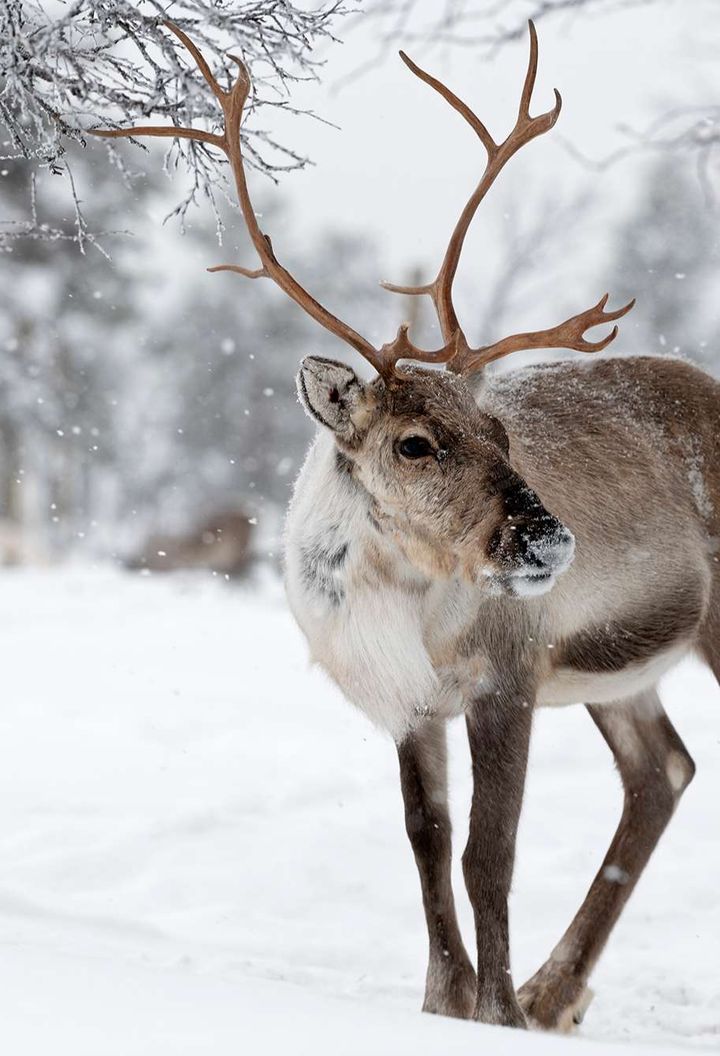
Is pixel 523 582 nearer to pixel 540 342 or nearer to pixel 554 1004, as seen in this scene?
pixel 540 342

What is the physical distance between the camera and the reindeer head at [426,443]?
348 cm

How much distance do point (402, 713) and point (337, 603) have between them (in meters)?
0.40

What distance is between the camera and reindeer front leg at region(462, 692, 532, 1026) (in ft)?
12.3

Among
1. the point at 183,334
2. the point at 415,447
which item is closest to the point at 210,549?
the point at 183,334

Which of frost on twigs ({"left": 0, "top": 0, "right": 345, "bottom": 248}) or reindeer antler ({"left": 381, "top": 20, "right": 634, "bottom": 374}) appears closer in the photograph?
frost on twigs ({"left": 0, "top": 0, "right": 345, "bottom": 248})

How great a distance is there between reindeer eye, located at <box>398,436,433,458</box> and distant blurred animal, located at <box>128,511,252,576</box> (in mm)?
15151

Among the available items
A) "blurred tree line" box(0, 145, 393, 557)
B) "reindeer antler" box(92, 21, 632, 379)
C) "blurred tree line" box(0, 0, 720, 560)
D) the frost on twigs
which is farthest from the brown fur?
"blurred tree line" box(0, 145, 393, 557)

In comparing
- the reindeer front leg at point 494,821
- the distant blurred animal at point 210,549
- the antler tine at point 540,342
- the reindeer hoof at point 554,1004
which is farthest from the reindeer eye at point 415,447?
the distant blurred animal at point 210,549

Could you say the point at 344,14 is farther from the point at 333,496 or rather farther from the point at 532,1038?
the point at 532,1038

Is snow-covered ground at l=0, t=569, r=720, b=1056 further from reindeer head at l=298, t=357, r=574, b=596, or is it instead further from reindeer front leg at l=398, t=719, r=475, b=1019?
reindeer head at l=298, t=357, r=574, b=596

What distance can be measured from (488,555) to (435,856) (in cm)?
114

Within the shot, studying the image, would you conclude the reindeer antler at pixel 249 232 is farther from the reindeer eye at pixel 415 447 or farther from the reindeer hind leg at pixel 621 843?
the reindeer hind leg at pixel 621 843

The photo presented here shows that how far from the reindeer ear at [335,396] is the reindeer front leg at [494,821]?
0.94 meters

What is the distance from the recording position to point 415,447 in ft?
12.0
